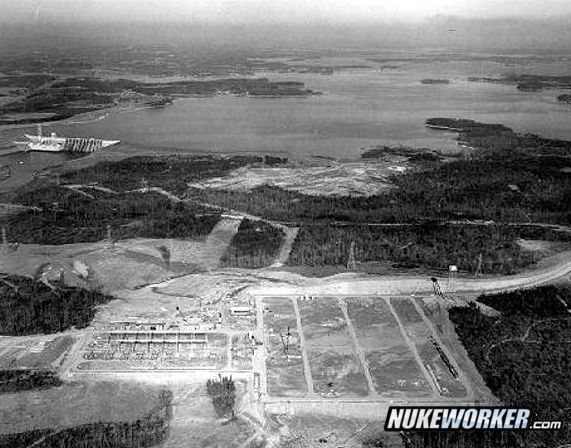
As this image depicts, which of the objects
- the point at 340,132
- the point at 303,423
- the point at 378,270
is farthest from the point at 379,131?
the point at 303,423

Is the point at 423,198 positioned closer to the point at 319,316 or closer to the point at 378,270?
the point at 378,270

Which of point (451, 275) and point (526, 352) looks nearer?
point (526, 352)

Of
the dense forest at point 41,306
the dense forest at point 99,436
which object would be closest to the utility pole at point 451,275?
the dense forest at point 99,436

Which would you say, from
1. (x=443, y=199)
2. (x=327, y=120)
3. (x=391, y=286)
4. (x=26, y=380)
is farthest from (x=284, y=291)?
(x=327, y=120)

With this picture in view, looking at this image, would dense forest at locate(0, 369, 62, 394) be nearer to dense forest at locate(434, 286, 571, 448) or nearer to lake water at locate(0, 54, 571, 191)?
dense forest at locate(434, 286, 571, 448)

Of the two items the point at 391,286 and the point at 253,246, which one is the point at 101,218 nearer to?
the point at 253,246

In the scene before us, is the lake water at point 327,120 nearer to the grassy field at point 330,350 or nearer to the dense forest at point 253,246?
the dense forest at point 253,246

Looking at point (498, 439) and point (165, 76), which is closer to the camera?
point (498, 439)
